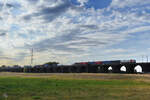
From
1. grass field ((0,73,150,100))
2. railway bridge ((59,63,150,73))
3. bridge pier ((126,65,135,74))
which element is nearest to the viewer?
grass field ((0,73,150,100))

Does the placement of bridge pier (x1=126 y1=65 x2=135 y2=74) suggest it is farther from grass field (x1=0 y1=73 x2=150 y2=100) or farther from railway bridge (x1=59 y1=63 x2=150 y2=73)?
grass field (x1=0 y1=73 x2=150 y2=100)

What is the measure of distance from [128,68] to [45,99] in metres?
88.0

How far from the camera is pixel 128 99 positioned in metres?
15.2

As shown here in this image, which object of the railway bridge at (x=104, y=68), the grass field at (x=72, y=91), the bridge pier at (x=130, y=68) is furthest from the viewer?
the bridge pier at (x=130, y=68)

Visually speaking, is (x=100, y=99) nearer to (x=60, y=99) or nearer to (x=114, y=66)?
(x=60, y=99)

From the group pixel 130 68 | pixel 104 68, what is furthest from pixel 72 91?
pixel 104 68

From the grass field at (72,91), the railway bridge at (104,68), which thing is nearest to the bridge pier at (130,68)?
the railway bridge at (104,68)

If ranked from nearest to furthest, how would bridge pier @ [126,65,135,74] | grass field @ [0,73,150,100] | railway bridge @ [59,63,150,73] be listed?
Result: grass field @ [0,73,150,100]
railway bridge @ [59,63,150,73]
bridge pier @ [126,65,135,74]

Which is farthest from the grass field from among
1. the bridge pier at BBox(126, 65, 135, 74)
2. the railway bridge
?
the bridge pier at BBox(126, 65, 135, 74)

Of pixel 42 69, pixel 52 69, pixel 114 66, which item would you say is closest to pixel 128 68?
pixel 114 66

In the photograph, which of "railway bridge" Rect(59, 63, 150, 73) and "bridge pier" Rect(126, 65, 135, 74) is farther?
"bridge pier" Rect(126, 65, 135, 74)

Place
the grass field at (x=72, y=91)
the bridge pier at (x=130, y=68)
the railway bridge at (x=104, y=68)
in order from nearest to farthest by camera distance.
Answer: the grass field at (x=72, y=91), the railway bridge at (x=104, y=68), the bridge pier at (x=130, y=68)

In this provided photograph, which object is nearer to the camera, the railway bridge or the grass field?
the grass field

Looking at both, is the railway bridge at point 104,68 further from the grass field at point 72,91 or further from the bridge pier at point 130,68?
the grass field at point 72,91
